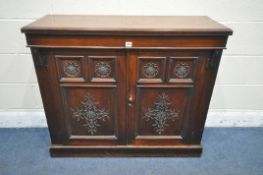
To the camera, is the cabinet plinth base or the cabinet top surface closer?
the cabinet top surface

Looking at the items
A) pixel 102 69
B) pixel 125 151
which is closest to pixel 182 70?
pixel 102 69

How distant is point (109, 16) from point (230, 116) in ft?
4.44

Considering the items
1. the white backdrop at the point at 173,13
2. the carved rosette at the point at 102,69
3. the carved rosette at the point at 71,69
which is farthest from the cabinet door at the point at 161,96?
the white backdrop at the point at 173,13

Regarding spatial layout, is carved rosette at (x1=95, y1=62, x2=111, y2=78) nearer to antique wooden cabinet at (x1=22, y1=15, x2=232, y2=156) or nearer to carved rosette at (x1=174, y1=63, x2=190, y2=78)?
antique wooden cabinet at (x1=22, y1=15, x2=232, y2=156)

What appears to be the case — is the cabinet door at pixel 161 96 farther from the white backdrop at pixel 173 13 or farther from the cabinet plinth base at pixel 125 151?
the white backdrop at pixel 173 13

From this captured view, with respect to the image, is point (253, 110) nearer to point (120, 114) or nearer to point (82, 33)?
point (120, 114)

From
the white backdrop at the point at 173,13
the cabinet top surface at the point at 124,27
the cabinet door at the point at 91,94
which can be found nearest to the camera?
the cabinet top surface at the point at 124,27

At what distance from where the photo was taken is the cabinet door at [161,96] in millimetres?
1294

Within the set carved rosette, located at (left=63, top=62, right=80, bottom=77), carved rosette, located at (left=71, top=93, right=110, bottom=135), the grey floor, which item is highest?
carved rosette, located at (left=63, top=62, right=80, bottom=77)

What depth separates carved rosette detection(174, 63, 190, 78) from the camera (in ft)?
4.32

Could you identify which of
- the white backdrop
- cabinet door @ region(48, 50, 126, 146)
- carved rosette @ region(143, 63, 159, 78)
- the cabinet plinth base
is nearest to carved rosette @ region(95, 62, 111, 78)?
cabinet door @ region(48, 50, 126, 146)

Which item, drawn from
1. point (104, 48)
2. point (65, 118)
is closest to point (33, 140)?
point (65, 118)

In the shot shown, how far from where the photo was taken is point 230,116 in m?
1.98

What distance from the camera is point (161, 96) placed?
142 centimetres
